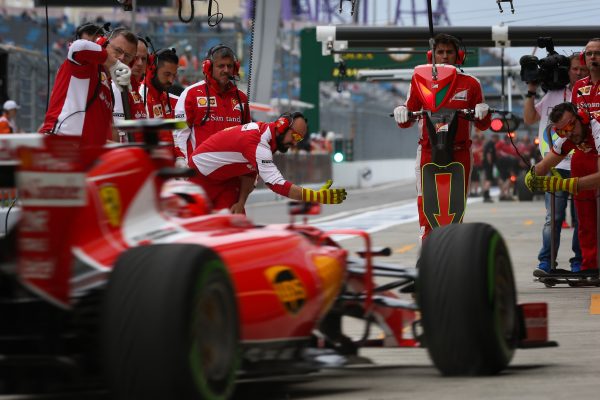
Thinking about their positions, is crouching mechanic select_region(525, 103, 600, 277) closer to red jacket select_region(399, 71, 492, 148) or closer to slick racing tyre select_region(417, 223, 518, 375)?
red jacket select_region(399, 71, 492, 148)

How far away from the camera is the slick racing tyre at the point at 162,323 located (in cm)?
495

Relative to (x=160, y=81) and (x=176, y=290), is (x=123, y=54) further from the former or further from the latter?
(x=176, y=290)

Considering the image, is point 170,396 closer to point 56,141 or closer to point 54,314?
point 54,314

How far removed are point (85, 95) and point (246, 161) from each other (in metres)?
1.56

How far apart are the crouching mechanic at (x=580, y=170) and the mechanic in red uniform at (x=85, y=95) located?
3284 millimetres

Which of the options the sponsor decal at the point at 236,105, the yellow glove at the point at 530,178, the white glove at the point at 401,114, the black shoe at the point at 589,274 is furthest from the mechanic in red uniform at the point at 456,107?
the black shoe at the point at 589,274

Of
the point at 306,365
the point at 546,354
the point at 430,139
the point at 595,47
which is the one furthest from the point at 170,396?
the point at 595,47

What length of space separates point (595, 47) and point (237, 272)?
23.9 feet

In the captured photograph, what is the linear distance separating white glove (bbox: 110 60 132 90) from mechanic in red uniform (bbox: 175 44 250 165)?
79.9 inches

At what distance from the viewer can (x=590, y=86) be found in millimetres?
12422

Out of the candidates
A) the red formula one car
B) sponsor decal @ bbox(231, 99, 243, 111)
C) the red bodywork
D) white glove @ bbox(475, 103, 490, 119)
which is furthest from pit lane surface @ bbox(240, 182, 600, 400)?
sponsor decal @ bbox(231, 99, 243, 111)

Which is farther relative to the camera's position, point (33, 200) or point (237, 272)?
point (237, 272)

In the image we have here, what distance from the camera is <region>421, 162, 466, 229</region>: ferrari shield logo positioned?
11703mm

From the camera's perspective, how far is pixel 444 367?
6492mm
